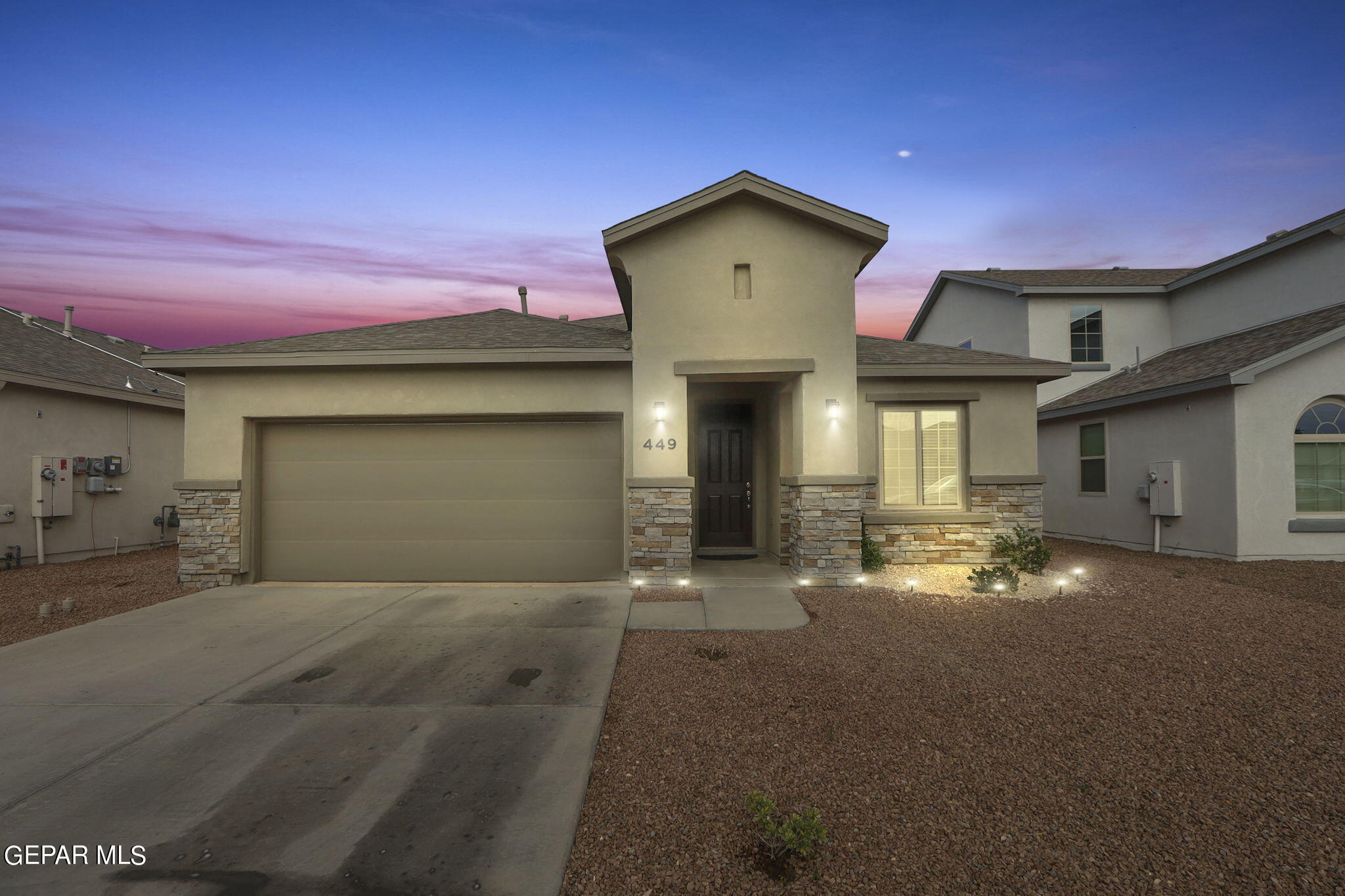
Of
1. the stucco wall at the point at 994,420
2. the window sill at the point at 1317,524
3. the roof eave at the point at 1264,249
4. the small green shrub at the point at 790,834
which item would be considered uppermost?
the roof eave at the point at 1264,249

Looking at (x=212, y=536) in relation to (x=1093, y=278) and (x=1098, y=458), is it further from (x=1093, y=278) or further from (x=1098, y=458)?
(x=1093, y=278)

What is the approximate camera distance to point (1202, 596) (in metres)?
6.85

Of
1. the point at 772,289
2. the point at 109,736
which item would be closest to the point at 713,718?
the point at 109,736

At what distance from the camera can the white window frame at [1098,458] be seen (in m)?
11.4

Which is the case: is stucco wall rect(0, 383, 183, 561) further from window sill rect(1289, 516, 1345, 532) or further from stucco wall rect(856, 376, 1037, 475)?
window sill rect(1289, 516, 1345, 532)

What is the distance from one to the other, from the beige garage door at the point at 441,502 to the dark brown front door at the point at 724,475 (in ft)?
7.15

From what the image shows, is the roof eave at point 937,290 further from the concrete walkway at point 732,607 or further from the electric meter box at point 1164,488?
the concrete walkway at point 732,607

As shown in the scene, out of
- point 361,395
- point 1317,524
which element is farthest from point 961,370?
point 361,395

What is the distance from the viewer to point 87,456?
1043cm

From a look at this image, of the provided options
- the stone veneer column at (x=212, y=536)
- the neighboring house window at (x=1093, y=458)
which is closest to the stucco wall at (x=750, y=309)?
the stone veneer column at (x=212, y=536)

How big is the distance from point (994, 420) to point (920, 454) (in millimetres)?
1309

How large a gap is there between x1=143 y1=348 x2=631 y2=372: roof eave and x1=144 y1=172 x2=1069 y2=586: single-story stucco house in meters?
0.03

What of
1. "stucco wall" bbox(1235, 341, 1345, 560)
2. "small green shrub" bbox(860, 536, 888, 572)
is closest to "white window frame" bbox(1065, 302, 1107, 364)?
"stucco wall" bbox(1235, 341, 1345, 560)

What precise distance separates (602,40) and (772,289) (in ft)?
25.2
